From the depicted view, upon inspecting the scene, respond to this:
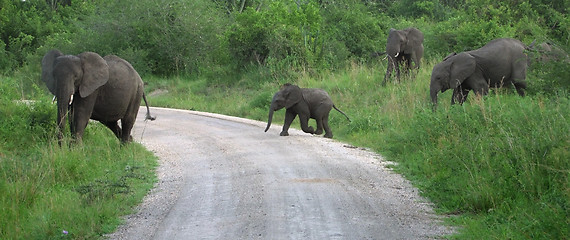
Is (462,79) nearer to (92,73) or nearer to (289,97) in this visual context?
(289,97)

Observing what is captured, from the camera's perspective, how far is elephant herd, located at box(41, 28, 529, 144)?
43.3 feet

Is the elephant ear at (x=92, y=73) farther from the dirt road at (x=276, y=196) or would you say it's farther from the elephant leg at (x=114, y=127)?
the dirt road at (x=276, y=196)

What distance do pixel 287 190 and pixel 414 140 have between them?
14.4 ft

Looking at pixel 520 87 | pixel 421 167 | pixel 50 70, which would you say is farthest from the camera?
pixel 520 87

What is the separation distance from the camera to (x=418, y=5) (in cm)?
3797

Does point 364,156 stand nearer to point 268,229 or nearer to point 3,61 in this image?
point 268,229

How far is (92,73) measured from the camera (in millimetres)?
13641

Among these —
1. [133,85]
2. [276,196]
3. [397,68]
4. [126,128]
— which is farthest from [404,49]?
[276,196]

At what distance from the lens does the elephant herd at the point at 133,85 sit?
13.2m

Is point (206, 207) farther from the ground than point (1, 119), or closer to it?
farther from the ground

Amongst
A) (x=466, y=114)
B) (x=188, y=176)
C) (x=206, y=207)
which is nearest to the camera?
(x=206, y=207)

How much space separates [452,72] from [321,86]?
656 cm

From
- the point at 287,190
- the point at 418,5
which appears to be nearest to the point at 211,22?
the point at 418,5

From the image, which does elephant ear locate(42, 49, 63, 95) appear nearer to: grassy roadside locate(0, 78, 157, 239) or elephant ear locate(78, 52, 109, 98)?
elephant ear locate(78, 52, 109, 98)
